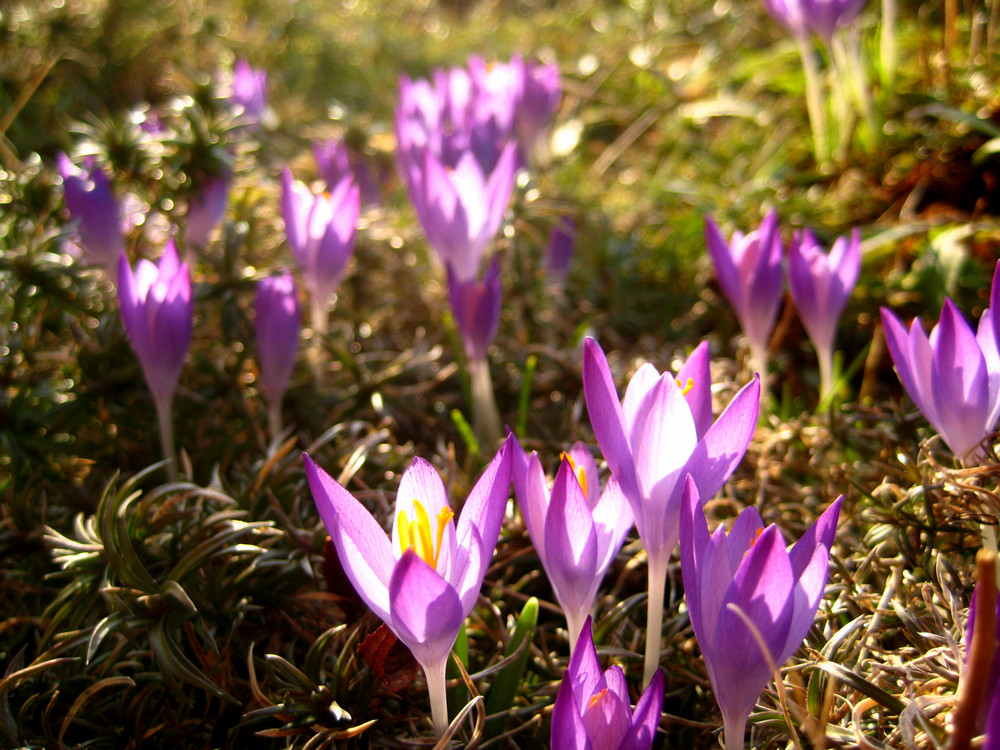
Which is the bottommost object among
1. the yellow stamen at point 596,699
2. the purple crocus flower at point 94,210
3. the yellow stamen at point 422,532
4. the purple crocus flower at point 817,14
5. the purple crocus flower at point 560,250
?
the yellow stamen at point 596,699

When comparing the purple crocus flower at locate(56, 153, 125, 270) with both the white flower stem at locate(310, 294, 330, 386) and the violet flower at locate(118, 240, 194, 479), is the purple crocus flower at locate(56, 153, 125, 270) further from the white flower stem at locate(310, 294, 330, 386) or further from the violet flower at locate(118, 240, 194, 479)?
the white flower stem at locate(310, 294, 330, 386)

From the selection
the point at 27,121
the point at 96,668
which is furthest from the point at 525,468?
the point at 27,121

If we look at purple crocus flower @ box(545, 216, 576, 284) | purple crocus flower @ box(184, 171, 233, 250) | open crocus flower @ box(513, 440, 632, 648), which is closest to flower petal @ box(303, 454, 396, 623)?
open crocus flower @ box(513, 440, 632, 648)

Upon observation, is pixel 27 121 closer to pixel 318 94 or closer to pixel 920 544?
pixel 318 94

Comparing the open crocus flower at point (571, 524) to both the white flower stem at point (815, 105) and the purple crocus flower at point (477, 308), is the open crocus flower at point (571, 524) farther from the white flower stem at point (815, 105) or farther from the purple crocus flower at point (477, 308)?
the white flower stem at point (815, 105)

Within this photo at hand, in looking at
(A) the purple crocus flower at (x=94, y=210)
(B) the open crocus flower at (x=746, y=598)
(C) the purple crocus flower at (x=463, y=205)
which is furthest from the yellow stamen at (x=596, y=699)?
(A) the purple crocus flower at (x=94, y=210)

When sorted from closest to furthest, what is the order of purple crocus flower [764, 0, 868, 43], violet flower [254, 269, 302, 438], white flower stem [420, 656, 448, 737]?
white flower stem [420, 656, 448, 737] < violet flower [254, 269, 302, 438] < purple crocus flower [764, 0, 868, 43]
